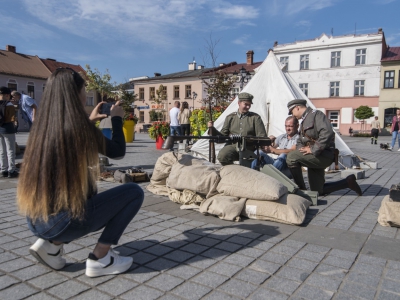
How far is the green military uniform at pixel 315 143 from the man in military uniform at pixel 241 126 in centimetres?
78

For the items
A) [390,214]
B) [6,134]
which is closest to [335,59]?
[6,134]

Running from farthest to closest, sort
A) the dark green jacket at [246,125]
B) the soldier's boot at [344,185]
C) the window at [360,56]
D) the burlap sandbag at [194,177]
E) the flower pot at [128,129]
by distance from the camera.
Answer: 1. the window at [360,56]
2. the flower pot at [128,129]
3. the dark green jacket at [246,125]
4. the soldier's boot at [344,185]
5. the burlap sandbag at [194,177]

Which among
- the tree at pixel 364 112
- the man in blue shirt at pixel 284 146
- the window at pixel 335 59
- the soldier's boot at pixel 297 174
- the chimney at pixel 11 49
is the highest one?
the chimney at pixel 11 49

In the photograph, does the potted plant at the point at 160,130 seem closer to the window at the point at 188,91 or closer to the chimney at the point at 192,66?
the window at the point at 188,91

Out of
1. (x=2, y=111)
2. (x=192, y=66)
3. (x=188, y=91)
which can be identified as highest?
(x=192, y=66)

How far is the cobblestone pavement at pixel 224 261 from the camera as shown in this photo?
239cm

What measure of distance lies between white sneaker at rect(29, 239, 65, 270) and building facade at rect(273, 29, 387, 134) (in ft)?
135

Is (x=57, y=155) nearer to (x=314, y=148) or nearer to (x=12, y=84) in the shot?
(x=314, y=148)

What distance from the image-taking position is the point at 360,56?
3997 centimetres

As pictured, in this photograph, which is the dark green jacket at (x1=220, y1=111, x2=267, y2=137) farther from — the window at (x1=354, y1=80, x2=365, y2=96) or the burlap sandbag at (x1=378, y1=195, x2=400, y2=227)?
the window at (x1=354, y1=80, x2=365, y2=96)

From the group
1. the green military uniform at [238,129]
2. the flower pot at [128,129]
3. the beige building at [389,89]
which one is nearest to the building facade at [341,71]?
the beige building at [389,89]

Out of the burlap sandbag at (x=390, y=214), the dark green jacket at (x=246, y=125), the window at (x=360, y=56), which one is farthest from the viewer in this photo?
the window at (x=360, y=56)

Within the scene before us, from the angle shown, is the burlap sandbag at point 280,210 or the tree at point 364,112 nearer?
the burlap sandbag at point 280,210

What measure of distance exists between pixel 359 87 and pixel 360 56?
360 centimetres
